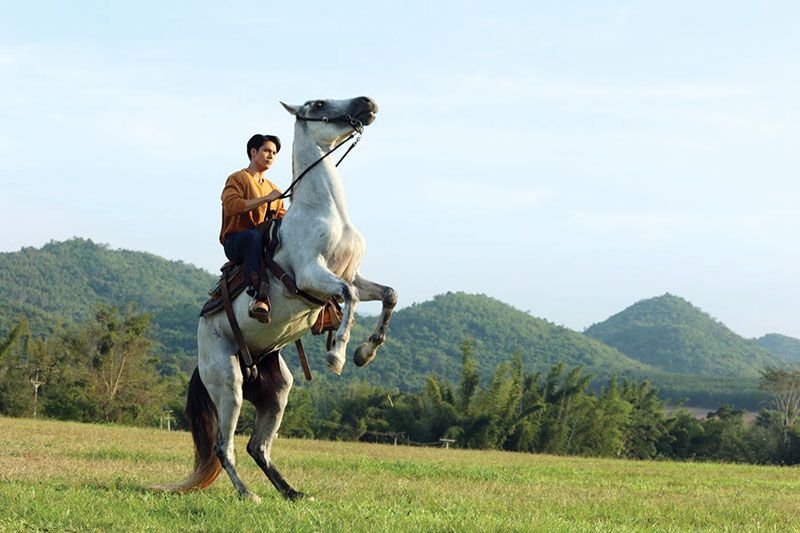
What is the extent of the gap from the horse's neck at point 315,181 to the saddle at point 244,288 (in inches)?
12.1

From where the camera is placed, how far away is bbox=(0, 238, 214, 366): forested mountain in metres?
127

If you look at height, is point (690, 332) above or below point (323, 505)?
above

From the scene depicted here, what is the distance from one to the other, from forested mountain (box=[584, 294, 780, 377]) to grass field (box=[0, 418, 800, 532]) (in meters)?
140

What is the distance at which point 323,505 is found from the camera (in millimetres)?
6344

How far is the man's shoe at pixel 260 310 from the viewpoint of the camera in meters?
6.59

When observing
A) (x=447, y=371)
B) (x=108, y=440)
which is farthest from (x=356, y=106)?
(x=447, y=371)

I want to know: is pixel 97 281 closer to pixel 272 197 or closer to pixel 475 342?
pixel 475 342

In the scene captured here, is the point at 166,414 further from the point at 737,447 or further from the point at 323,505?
the point at 323,505

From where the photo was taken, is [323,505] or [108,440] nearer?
[323,505]

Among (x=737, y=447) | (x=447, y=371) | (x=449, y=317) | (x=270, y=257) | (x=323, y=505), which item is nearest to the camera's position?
(x=323, y=505)

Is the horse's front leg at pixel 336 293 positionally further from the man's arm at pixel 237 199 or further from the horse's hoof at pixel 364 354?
the man's arm at pixel 237 199

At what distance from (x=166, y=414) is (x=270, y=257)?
32.4 m

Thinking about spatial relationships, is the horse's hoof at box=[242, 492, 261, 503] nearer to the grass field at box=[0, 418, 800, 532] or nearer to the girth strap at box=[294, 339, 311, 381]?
the grass field at box=[0, 418, 800, 532]

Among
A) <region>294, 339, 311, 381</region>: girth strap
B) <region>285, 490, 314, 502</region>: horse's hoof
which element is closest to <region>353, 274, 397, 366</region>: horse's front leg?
<region>294, 339, 311, 381</region>: girth strap
